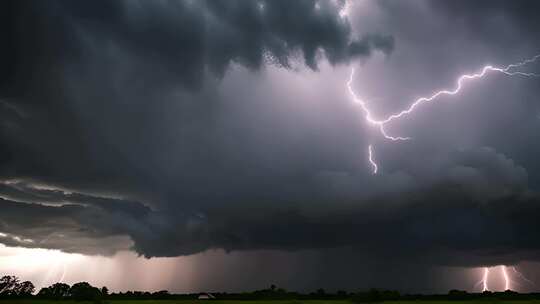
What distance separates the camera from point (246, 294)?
17112 centimetres

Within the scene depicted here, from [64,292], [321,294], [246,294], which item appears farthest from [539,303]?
[64,292]

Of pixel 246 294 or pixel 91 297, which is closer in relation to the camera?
pixel 91 297

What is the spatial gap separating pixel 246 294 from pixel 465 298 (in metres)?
76.6

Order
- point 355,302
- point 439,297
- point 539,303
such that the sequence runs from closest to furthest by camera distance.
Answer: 1. point 539,303
2. point 355,302
3. point 439,297

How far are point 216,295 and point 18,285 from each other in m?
77.6

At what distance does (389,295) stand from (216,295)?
6038 centimetres

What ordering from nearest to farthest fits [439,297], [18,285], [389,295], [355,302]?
[355,302] → [389,295] → [439,297] → [18,285]

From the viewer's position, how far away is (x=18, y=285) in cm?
16988

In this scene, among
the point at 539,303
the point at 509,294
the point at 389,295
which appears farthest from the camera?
the point at 509,294

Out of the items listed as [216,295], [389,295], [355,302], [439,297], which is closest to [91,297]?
[216,295]

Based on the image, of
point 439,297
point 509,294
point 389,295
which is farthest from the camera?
point 439,297

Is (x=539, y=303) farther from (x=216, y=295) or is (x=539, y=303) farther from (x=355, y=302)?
(x=216, y=295)

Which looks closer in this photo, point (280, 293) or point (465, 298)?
point (465, 298)

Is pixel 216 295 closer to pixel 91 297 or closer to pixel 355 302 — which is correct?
pixel 91 297
